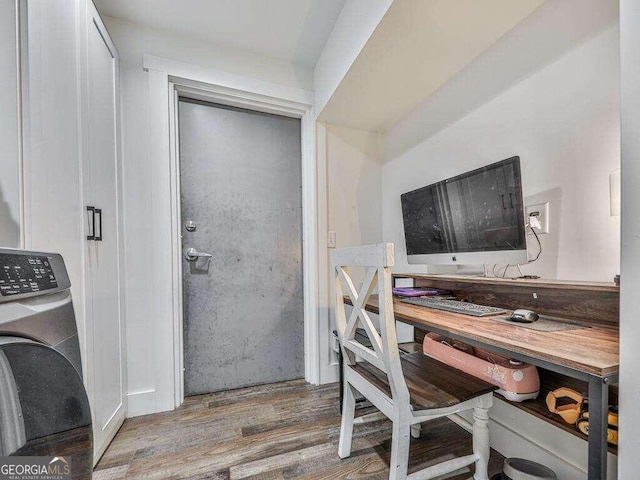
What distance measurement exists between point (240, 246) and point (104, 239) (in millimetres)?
804

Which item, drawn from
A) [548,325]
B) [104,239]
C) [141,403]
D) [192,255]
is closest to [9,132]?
[104,239]

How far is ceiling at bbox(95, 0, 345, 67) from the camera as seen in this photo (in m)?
1.61

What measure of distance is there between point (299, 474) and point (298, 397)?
68 centimetres

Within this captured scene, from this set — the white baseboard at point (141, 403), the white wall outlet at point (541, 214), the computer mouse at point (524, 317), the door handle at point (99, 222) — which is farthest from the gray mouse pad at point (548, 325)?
the white baseboard at point (141, 403)

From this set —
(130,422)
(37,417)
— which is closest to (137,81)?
(37,417)

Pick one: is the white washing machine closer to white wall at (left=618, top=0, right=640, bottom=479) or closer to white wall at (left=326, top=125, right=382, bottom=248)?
white wall at (left=618, top=0, right=640, bottom=479)

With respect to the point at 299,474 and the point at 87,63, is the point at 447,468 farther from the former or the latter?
the point at 87,63

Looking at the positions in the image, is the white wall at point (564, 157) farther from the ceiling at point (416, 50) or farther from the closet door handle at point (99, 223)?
the closet door handle at point (99, 223)

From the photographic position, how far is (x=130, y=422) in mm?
1646

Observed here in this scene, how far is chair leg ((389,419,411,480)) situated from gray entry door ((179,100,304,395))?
4.21 feet

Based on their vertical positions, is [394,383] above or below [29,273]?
below

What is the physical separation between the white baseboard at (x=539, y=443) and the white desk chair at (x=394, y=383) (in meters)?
0.31

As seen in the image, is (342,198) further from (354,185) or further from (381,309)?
(381,309)

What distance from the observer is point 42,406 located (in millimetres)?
584
